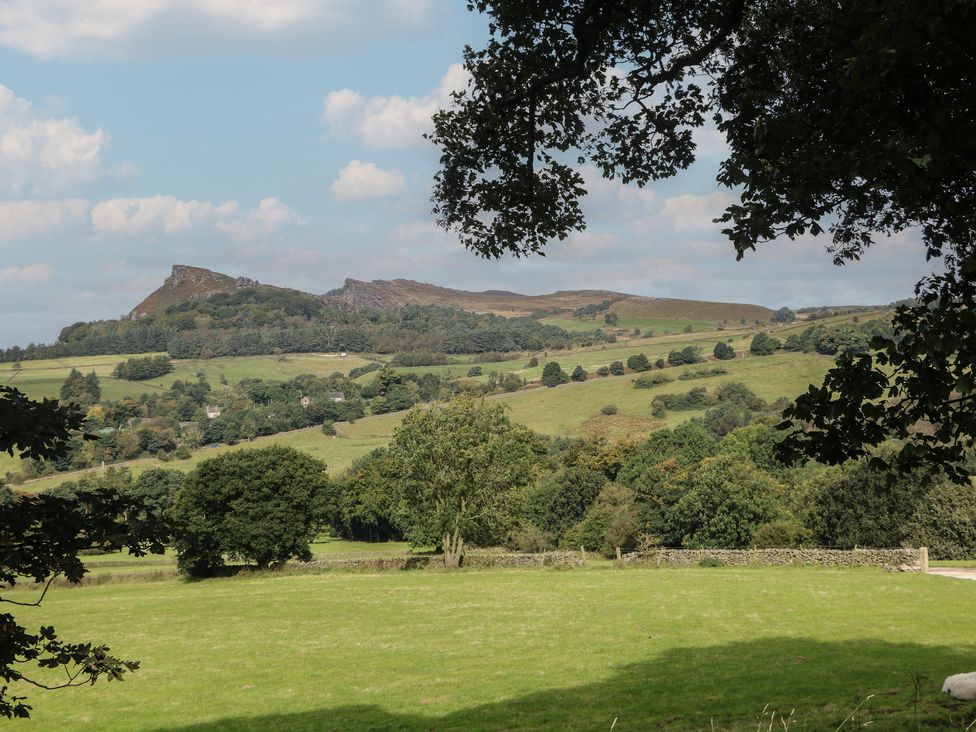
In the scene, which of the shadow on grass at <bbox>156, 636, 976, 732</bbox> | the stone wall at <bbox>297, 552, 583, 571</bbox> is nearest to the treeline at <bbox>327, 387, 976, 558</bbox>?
the stone wall at <bbox>297, 552, 583, 571</bbox>

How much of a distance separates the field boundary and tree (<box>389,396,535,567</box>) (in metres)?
11.0

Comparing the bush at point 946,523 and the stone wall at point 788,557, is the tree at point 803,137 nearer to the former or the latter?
the stone wall at point 788,557

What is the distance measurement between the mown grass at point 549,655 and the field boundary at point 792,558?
7.20 feet

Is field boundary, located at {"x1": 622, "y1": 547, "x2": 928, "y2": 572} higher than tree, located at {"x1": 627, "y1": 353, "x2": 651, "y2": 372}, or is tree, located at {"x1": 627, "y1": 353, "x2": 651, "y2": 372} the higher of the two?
tree, located at {"x1": 627, "y1": 353, "x2": 651, "y2": 372}

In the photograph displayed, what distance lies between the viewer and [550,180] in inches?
522

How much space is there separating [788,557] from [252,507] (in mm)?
42612

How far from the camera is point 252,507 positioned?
7256 cm

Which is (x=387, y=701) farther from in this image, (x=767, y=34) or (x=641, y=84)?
(x=767, y=34)

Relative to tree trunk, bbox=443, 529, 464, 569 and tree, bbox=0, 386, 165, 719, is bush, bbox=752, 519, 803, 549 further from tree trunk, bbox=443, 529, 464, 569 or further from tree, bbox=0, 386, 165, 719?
tree, bbox=0, 386, 165, 719

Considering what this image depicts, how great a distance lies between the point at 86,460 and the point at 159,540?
165 meters

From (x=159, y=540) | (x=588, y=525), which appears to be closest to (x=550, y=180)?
(x=159, y=540)

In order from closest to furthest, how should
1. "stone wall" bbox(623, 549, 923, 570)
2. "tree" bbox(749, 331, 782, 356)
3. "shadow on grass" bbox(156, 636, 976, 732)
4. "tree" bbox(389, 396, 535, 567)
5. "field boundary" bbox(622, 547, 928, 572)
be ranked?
1. "shadow on grass" bbox(156, 636, 976, 732)
2. "field boundary" bbox(622, 547, 928, 572)
3. "stone wall" bbox(623, 549, 923, 570)
4. "tree" bbox(389, 396, 535, 567)
5. "tree" bbox(749, 331, 782, 356)

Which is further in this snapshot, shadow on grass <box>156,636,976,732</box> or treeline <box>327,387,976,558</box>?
treeline <box>327,387,976,558</box>

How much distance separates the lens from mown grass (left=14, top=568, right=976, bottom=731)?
2056 centimetres
